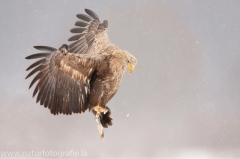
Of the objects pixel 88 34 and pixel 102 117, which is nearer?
pixel 102 117

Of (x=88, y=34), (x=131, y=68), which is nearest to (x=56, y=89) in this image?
(x=131, y=68)

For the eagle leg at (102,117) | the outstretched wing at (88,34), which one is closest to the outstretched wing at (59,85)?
the eagle leg at (102,117)

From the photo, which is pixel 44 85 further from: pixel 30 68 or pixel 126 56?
pixel 126 56

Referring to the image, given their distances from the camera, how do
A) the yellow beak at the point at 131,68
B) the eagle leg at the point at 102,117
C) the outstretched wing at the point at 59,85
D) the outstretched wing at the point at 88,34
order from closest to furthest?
the yellow beak at the point at 131,68, the eagle leg at the point at 102,117, the outstretched wing at the point at 59,85, the outstretched wing at the point at 88,34

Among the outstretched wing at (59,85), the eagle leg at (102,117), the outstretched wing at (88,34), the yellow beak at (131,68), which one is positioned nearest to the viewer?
the yellow beak at (131,68)

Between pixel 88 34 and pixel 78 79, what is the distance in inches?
90.6

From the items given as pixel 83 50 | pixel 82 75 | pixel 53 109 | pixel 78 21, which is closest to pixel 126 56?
pixel 82 75

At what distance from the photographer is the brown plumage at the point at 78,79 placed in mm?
6227

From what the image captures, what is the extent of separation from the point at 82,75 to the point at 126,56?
0.97 meters

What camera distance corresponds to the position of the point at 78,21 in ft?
28.3

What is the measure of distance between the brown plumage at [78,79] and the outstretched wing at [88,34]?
137 centimetres

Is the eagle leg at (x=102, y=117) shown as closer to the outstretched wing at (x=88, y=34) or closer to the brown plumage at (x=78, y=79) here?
the brown plumage at (x=78, y=79)

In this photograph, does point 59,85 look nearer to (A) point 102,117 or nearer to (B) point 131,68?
(A) point 102,117

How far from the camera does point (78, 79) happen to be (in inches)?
254
